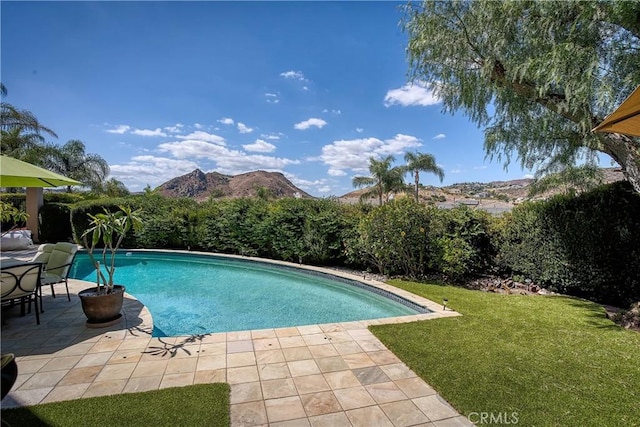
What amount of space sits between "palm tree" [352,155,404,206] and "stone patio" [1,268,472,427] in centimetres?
3039

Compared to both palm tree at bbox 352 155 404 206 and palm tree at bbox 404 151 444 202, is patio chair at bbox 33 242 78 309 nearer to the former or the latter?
palm tree at bbox 352 155 404 206

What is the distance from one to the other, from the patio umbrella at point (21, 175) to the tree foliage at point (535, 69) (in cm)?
782

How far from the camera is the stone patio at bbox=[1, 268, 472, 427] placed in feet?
9.98

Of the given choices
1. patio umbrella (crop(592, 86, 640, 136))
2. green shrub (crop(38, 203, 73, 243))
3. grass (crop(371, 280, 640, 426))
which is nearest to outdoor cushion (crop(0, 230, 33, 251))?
green shrub (crop(38, 203, 73, 243))

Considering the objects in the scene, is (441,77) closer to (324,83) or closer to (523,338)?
(523,338)

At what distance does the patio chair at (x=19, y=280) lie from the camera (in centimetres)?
476

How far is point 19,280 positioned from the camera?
491cm

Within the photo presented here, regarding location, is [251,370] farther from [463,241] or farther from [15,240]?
[15,240]

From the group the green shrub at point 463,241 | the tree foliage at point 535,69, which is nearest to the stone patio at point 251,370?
the green shrub at point 463,241

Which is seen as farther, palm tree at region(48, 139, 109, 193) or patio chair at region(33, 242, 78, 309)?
palm tree at region(48, 139, 109, 193)

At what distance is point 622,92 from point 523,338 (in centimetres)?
458

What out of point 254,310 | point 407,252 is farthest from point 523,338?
point 254,310

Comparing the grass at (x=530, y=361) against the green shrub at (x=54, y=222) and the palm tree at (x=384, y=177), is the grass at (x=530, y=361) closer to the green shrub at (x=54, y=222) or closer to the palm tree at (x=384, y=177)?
the green shrub at (x=54, y=222)

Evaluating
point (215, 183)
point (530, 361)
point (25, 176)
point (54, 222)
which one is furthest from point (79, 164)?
point (215, 183)
